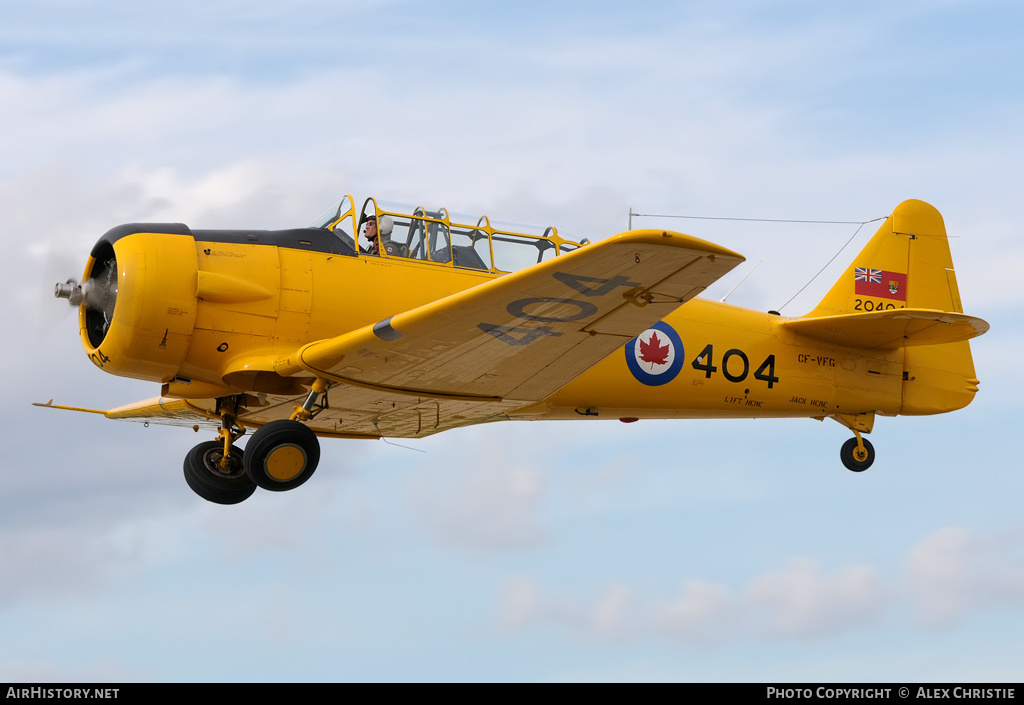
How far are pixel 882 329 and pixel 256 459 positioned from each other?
6549 millimetres

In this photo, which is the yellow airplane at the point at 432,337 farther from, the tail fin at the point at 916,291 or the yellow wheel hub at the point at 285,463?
the tail fin at the point at 916,291

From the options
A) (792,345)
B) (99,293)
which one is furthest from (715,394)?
(99,293)

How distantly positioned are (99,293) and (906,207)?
29.7ft

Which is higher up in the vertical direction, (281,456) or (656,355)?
(656,355)

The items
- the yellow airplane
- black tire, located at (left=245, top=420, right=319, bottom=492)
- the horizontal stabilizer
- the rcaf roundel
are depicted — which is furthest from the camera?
the horizontal stabilizer

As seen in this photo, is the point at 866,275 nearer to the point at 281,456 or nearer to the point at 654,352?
the point at 654,352

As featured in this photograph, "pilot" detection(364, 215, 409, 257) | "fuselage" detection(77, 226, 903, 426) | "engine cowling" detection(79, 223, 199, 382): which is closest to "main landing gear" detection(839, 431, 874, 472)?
"fuselage" detection(77, 226, 903, 426)

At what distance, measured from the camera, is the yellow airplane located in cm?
962

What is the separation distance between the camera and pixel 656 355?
39.7 feet

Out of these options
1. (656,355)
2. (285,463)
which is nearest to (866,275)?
(656,355)

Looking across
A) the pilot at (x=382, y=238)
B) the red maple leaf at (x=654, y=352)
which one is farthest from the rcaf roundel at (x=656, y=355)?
the pilot at (x=382, y=238)

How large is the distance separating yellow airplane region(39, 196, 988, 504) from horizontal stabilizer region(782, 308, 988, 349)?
2cm

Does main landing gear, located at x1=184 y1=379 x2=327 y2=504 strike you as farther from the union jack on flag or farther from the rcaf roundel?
the union jack on flag

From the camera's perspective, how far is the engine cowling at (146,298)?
10.3 metres
